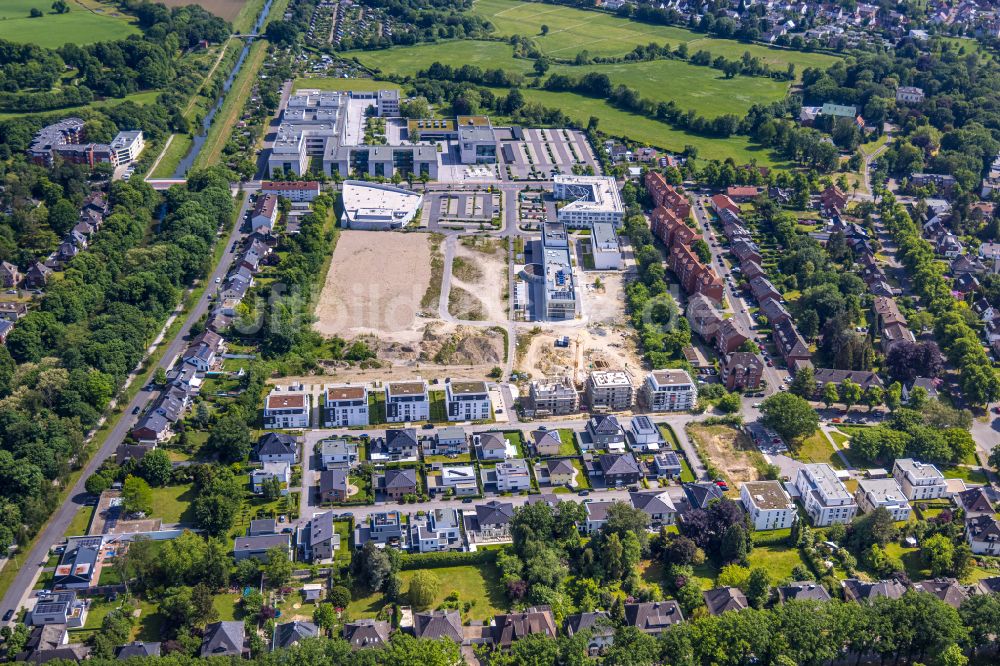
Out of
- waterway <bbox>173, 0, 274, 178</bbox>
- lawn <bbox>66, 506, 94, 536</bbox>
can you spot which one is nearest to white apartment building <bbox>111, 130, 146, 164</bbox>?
waterway <bbox>173, 0, 274, 178</bbox>

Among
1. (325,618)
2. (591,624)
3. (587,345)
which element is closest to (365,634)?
(325,618)

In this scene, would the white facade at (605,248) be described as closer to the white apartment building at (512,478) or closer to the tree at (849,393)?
the tree at (849,393)

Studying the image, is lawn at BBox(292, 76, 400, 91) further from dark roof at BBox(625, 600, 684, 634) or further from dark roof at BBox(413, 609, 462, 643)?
dark roof at BBox(625, 600, 684, 634)

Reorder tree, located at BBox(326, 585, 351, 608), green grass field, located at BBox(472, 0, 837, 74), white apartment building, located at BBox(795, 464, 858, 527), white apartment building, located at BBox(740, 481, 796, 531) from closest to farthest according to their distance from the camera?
1. tree, located at BBox(326, 585, 351, 608)
2. white apartment building, located at BBox(740, 481, 796, 531)
3. white apartment building, located at BBox(795, 464, 858, 527)
4. green grass field, located at BBox(472, 0, 837, 74)

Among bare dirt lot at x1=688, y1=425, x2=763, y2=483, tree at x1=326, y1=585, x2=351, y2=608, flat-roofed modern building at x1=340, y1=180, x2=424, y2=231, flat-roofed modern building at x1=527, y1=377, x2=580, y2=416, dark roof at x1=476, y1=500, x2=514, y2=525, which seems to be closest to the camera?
tree at x1=326, y1=585, x2=351, y2=608

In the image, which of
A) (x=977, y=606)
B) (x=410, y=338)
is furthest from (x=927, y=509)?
(x=410, y=338)

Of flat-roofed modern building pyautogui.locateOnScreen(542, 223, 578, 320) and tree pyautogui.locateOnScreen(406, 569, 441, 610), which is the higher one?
flat-roofed modern building pyautogui.locateOnScreen(542, 223, 578, 320)

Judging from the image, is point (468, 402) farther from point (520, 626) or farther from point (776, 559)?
point (776, 559)

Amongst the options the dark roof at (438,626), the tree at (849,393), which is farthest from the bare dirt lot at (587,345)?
the dark roof at (438,626)
